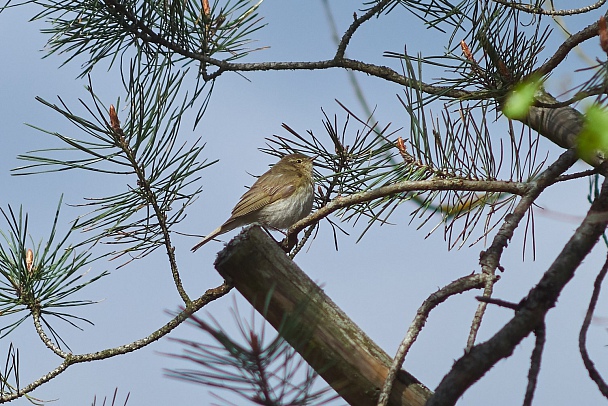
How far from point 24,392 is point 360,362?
74.8 inches

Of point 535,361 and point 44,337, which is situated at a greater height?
point 44,337

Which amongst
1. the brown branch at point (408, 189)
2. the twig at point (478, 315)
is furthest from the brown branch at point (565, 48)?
the twig at point (478, 315)

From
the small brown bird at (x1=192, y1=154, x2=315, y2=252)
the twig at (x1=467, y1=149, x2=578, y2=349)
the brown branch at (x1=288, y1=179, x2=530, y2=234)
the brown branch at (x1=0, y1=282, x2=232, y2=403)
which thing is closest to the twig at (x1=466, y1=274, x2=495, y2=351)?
the twig at (x1=467, y1=149, x2=578, y2=349)

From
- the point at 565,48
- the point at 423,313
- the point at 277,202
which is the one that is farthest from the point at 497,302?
the point at 277,202

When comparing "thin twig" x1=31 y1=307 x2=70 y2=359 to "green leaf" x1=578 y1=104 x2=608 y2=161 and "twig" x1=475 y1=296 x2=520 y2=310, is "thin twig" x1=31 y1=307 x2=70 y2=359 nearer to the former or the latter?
"twig" x1=475 y1=296 x2=520 y2=310

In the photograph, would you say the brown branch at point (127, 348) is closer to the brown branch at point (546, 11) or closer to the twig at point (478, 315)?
the twig at point (478, 315)

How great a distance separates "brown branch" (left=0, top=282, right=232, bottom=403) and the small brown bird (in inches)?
80.2

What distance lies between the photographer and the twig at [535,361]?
4.71 feet

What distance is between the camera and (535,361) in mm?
1504

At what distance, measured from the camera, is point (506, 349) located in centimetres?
149

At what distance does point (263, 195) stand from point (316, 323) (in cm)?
340

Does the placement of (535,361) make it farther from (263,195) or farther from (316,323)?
(263,195)

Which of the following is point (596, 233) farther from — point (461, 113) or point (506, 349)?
point (461, 113)

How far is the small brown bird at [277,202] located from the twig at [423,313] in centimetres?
299
